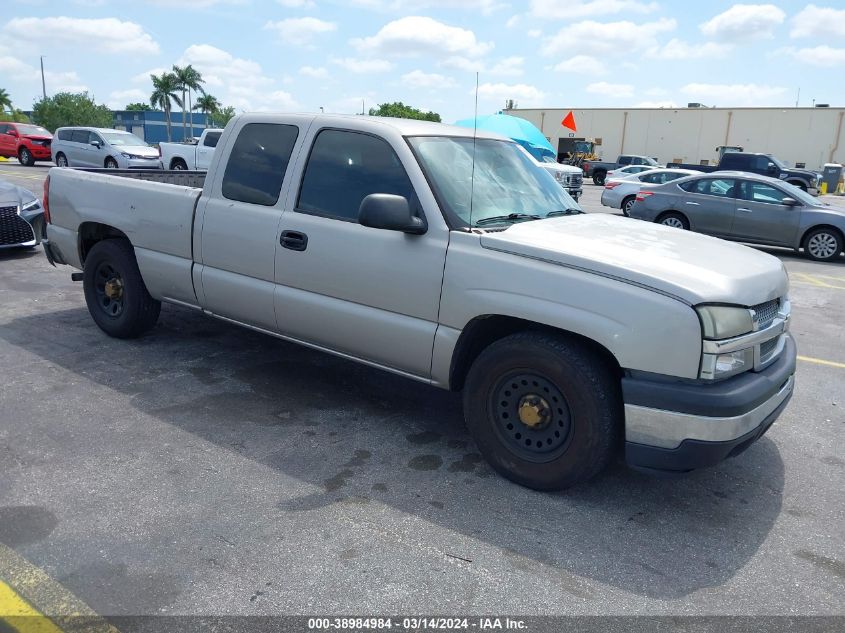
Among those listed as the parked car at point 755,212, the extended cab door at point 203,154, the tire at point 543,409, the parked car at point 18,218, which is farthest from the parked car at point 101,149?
the tire at point 543,409

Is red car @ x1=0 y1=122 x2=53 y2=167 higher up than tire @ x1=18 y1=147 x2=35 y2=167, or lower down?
higher up

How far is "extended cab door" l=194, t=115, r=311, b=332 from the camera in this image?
4.45 metres

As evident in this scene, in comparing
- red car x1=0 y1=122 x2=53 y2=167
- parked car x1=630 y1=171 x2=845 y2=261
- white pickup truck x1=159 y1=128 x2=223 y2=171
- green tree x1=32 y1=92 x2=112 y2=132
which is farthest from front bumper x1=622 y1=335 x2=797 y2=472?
green tree x1=32 y1=92 x2=112 y2=132

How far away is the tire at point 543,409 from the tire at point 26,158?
30551 mm

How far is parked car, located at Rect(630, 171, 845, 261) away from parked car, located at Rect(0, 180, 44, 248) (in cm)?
1046

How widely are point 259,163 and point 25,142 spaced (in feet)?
94.6

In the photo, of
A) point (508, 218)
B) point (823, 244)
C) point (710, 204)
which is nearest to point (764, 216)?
point (710, 204)

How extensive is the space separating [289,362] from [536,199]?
2.38 m

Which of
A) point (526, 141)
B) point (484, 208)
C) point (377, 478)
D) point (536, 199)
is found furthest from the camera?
point (526, 141)

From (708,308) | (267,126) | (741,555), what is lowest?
(741,555)

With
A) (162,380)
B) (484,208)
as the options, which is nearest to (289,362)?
(162,380)

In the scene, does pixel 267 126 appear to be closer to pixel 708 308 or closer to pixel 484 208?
pixel 484 208

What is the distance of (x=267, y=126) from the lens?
4641 mm

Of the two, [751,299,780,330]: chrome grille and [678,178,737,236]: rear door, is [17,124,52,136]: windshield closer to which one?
[678,178,737,236]: rear door
